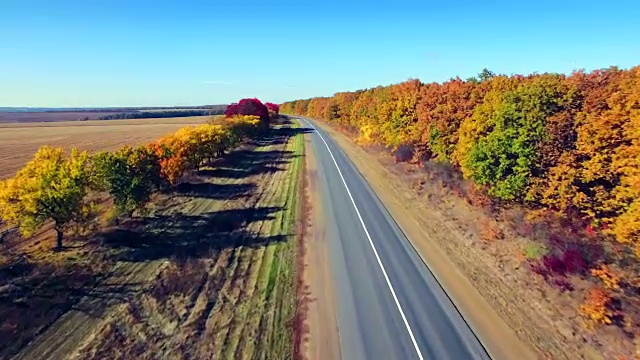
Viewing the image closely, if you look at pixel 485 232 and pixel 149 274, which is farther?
pixel 485 232

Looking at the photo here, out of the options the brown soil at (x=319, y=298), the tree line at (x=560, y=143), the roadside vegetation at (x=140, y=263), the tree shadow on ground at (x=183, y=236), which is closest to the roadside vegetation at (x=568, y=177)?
the tree line at (x=560, y=143)

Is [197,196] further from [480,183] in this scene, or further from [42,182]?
[480,183]

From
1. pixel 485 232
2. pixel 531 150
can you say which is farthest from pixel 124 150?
pixel 531 150

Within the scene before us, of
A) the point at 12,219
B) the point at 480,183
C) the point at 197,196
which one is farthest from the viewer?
the point at 197,196

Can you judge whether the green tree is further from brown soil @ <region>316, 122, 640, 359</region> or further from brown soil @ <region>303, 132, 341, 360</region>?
brown soil @ <region>316, 122, 640, 359</region>

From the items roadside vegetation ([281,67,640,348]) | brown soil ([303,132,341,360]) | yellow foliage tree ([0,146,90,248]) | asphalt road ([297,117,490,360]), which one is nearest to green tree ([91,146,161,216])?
yellow foliage tree ([0,146,90,248])

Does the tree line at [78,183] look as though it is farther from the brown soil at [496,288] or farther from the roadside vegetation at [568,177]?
the roadside vegetation at [568,177]

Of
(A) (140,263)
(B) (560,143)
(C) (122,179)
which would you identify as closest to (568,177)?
(B) (560,143)

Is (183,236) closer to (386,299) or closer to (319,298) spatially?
(319,298)
